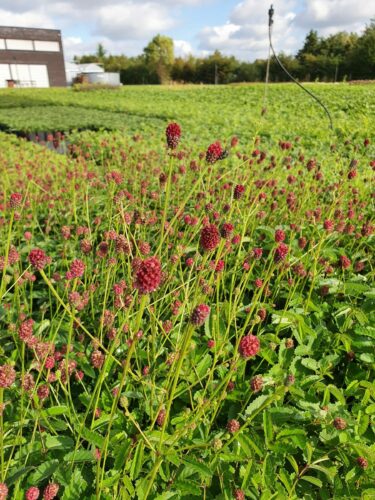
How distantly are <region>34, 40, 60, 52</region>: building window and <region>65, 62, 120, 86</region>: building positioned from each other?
3.65m

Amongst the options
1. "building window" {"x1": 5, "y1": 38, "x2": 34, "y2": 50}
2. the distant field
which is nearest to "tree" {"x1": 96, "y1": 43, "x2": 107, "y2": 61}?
"building window" {"x1": 5, "y1": 38, "x2": 34, "y2": 50}

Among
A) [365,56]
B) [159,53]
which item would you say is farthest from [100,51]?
[365,56]

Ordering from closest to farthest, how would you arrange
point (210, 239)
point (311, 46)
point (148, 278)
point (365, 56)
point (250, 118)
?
point (148, 278), point (210, 239), point (250, 118), point (365, 56), point (311, 46)

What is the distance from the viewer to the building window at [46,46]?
140 ft

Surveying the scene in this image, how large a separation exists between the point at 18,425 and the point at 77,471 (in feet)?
0.83

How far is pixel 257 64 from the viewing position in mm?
42156

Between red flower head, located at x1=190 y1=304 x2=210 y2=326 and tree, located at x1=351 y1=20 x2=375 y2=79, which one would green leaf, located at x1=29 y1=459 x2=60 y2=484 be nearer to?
red flower head, located at x1=190 y1=304 x2=210 y2=326

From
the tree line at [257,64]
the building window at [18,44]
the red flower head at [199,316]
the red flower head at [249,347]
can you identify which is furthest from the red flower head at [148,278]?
the building window at [18,44]

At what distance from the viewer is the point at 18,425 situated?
129 centimetres

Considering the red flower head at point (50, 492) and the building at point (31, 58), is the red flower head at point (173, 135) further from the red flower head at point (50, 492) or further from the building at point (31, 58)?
the building at point (31, 58)

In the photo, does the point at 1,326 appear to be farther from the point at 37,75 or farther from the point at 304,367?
the point at 37,75

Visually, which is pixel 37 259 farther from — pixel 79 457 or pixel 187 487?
pixel 187 487

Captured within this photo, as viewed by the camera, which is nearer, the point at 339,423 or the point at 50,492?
the point at 50,492

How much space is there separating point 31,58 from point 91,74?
6.90 meters
